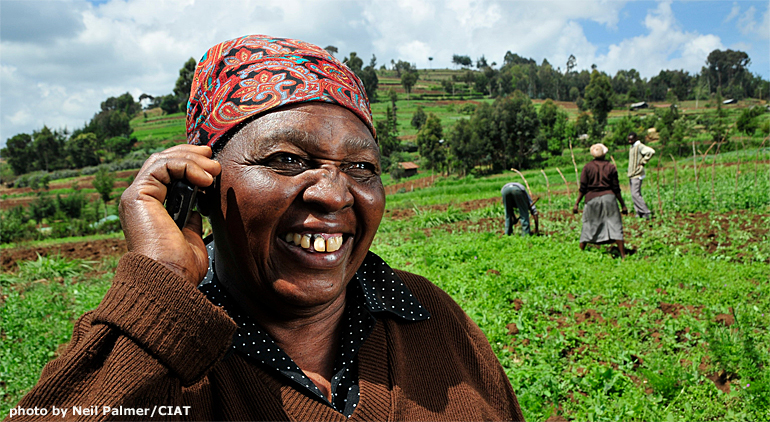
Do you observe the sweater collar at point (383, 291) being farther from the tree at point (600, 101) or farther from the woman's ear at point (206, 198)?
the tree at point (600, 101)

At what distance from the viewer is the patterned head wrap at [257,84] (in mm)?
1280

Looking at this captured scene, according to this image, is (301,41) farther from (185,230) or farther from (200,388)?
(200,388)

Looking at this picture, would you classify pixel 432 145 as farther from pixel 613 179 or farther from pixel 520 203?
pixel 613 179

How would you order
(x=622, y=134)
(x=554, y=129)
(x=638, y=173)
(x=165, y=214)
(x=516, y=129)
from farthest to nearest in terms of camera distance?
(x=554, y=129)
(x=622, y=134)
(x=516, y=129)
(x=638, y=173)
(x=165, y=214)

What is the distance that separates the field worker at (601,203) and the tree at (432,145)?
138 feet

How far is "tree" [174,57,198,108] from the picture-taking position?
43.8 m

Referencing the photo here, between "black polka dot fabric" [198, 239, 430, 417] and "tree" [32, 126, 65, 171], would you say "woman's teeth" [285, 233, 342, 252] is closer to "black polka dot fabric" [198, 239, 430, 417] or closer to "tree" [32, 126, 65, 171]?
"black polka dot fabric" [198, 239, 430, 417]

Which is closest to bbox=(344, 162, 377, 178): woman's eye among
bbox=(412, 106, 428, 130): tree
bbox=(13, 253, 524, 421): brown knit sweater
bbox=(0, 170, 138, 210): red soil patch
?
bbox=(13, 253, 524, 421): brown knit sweater

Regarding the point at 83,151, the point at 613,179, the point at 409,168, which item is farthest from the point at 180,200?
the point at 83,151

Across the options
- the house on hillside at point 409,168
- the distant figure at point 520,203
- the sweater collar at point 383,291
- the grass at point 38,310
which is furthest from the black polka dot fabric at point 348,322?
the house on hillside at point 409,168

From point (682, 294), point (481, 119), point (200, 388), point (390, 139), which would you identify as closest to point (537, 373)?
point (682, 294)

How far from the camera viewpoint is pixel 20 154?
69875mm

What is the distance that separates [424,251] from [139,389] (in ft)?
24.9

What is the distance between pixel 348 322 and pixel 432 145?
5120 centimetres
